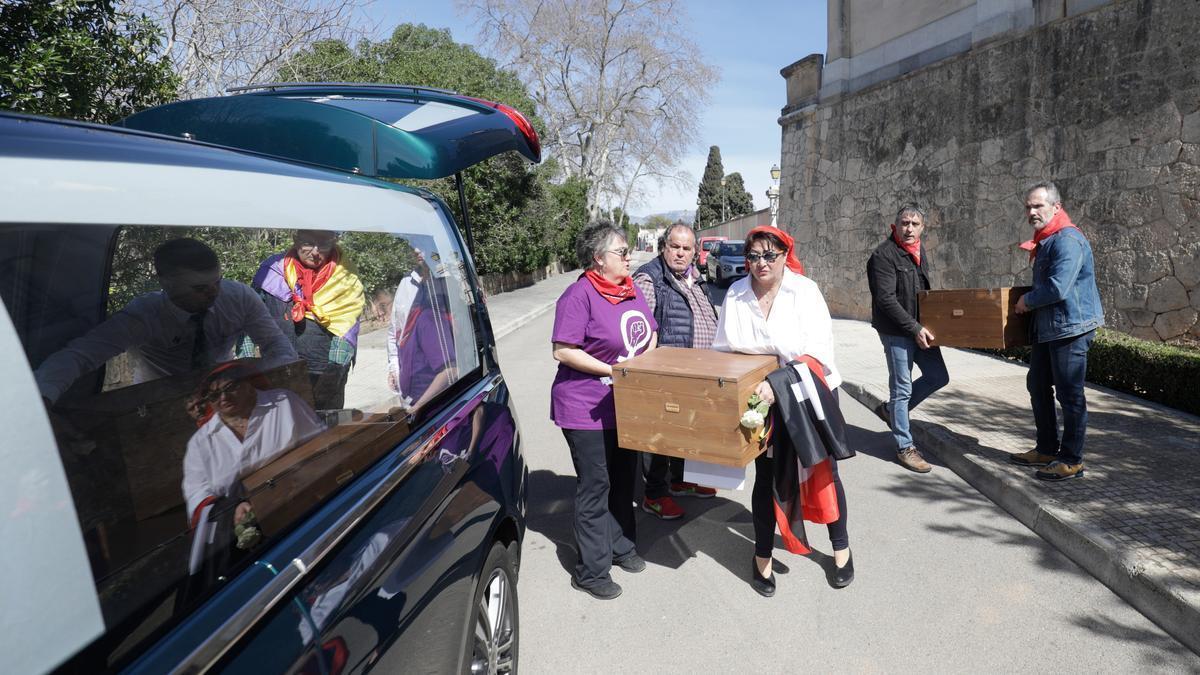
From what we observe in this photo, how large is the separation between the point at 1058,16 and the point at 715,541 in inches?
368

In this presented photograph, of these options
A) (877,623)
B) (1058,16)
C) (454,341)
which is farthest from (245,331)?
(1058,16)

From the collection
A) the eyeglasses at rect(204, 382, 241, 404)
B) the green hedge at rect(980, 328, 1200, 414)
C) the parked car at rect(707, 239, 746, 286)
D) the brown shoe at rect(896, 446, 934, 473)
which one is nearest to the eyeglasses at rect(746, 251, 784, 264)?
the eyeglasses at rect(204, 382, 241, 404)

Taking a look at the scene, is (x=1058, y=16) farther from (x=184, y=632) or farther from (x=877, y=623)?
(x=184, y=632)

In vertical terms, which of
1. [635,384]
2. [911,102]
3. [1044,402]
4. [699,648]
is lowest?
[699,648]

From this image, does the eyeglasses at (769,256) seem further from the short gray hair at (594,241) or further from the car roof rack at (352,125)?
the car roof rack at (352,125)

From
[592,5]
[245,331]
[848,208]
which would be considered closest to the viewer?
[245,331]

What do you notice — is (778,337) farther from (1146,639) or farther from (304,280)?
(304,280)

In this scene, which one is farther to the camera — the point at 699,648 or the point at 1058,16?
the point at 1058,16

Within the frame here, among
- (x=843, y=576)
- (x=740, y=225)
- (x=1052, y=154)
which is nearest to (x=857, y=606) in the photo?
(x=843, y=576)

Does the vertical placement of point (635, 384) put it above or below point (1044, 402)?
above

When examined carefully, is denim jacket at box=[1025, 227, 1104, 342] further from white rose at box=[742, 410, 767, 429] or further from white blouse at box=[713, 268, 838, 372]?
white rose at box=[742, 410, 767, 429]

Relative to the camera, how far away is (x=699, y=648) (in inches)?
122

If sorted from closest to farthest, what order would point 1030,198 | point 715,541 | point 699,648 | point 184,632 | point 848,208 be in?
point 184,632 → point 699,648 → point 715,541 → point 1030,198 → point 848,208

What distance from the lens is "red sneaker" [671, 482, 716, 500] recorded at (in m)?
4.85
